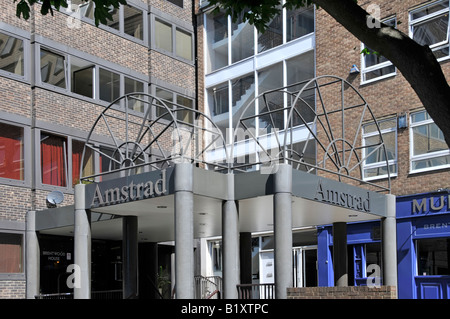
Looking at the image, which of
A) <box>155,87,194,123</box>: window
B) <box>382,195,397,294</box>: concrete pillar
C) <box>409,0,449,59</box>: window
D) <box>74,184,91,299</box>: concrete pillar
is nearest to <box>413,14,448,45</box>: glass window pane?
<box>409,0,449,59</box>: window

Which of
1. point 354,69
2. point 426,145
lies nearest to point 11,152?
point 354,69

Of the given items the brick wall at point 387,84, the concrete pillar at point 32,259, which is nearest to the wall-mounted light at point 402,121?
the brick wall at point 387,84

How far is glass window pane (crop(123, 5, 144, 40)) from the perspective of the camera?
27812 millimetres

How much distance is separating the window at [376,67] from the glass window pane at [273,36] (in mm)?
4580

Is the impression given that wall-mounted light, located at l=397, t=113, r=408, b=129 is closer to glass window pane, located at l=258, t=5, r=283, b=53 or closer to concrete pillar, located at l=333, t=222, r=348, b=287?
concrete pillar, located at l=333, t=222, r=348, b=287

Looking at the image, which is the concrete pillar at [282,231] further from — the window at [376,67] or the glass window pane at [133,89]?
the glass window pane at [133,89]

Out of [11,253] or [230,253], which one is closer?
[230,253]

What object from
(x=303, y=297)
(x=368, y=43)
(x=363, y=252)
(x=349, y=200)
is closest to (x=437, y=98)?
(x=368, y=43)

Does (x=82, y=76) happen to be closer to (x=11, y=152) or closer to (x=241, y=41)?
(x=11, y=152)

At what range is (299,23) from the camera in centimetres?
2738

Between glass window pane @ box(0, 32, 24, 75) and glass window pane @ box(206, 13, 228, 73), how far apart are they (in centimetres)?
965

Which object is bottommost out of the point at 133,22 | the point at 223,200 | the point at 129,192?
the point at 223,200

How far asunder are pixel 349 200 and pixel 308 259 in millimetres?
9618

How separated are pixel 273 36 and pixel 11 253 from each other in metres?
13.1
